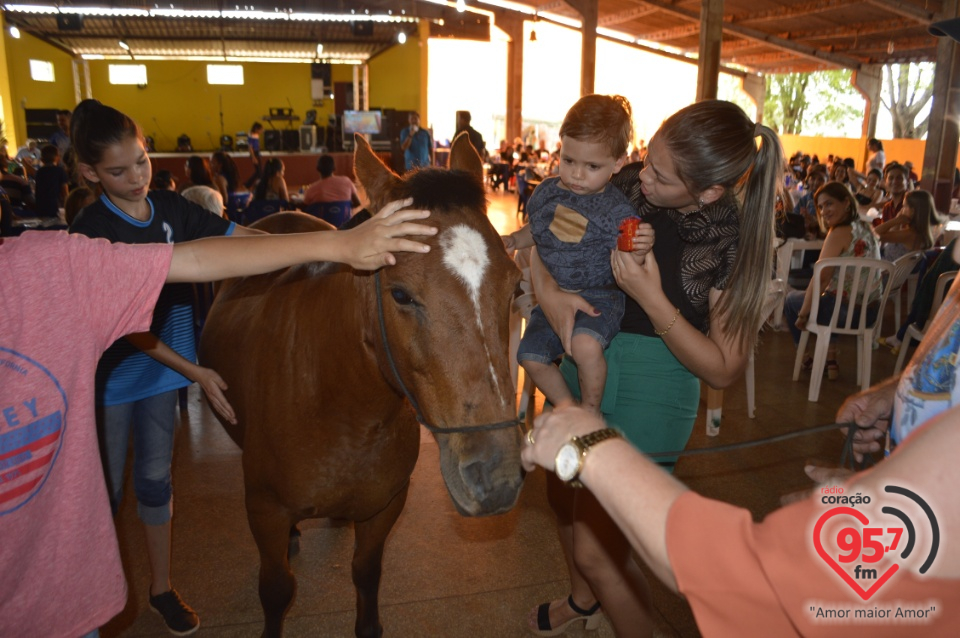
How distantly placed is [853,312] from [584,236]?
4.79 meters

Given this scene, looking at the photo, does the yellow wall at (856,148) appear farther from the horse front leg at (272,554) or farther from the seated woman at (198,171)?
the horse front leg at (272,554)

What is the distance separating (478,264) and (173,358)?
134 cm

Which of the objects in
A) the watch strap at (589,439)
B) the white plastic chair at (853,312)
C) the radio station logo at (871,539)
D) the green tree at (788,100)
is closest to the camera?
the radio station logo at (871,539)

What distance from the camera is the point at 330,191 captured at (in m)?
8.13

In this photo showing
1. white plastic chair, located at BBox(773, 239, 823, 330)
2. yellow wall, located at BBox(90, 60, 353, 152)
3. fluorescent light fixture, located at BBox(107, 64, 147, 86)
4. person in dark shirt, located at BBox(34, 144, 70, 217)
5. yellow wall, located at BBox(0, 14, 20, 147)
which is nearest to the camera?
white plastic chair, located at BBox(773, 239, 823, 330)

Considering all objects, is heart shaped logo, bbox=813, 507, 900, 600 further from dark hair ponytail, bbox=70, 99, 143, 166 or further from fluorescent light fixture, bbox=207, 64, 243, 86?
fluorescent light fixture, bbox=207, 64, 243, 86

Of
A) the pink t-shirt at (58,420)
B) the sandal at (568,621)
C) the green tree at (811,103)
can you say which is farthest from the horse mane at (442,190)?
the green tree at (811,103)

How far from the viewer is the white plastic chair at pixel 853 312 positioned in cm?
553

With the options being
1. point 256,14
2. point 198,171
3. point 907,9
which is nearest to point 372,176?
point 198,171

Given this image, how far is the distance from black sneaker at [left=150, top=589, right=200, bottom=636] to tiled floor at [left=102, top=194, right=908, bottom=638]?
0.09 metres

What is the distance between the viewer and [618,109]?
7.35ft

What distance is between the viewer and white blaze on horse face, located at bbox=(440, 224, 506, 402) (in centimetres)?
158

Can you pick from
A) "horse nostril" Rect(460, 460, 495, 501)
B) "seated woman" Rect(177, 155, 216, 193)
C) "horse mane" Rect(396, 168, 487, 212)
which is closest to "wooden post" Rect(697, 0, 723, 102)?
"seated woman" Rect(177, 155, 216, 193)

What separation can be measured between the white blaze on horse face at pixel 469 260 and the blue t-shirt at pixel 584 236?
60cm
